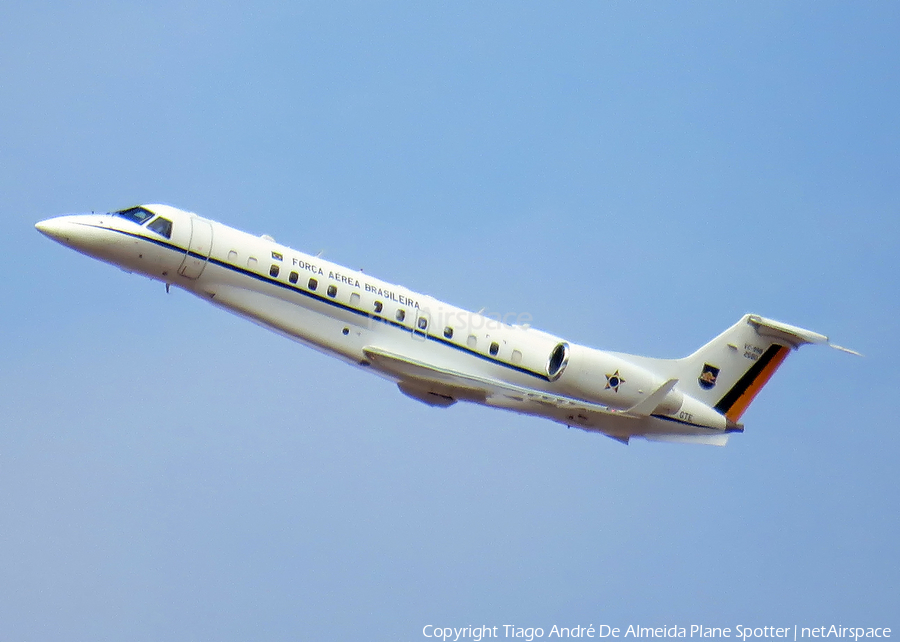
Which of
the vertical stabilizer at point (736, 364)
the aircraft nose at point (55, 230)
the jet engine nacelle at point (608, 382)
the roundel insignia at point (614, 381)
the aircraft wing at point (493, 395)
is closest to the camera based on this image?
the aircraft nose at point (55, 230)

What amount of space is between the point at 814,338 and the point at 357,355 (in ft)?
43.3

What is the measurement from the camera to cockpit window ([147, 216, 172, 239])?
29984 mm

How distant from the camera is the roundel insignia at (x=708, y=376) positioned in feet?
117

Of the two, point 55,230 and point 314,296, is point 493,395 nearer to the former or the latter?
point 314,296

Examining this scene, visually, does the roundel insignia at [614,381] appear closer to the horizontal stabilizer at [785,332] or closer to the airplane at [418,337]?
the airplane at [418,337]

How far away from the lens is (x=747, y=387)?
3559cm

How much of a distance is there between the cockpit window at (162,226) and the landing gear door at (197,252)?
1.83 feet

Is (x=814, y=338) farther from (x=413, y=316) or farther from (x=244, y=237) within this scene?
(x=244, y=237)

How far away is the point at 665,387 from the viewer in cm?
3000

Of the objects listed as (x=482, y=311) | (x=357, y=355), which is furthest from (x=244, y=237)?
(x=482, y=311)

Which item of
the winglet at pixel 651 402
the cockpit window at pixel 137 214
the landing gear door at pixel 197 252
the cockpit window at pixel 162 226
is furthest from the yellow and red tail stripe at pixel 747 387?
the cockpit window at pixel 137 214

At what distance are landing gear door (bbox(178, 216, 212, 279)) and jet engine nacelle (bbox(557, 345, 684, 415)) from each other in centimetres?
987

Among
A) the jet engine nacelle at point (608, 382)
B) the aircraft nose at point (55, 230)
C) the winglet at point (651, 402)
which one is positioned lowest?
the winglet at point (651, 402)

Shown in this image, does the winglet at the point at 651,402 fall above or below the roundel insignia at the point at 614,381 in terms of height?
below
